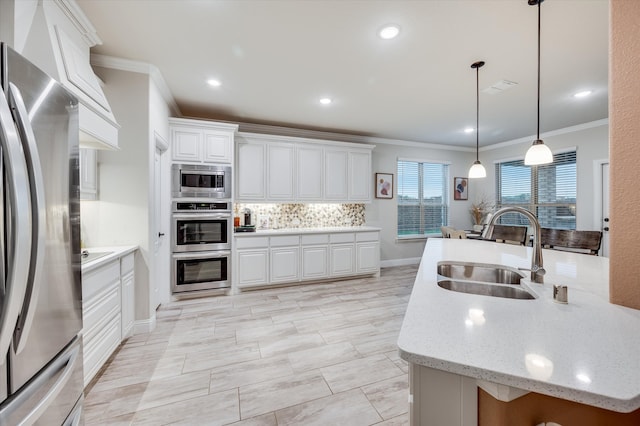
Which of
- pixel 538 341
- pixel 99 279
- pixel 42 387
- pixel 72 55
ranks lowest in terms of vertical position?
pixel 42 387

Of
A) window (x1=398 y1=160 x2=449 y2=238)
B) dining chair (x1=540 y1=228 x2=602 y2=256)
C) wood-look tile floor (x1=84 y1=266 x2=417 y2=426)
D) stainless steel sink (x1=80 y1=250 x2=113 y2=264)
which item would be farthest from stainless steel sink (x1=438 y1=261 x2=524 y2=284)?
window (x1=398 y1=160 x2=449 y2=238)

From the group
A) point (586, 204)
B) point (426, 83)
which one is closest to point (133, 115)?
point (426, 83)

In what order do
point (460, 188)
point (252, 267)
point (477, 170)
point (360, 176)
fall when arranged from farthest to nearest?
point (460, 188) → point (360, 176) → point (252, 267) → point (477, 170)

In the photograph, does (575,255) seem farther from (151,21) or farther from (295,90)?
(151,21)

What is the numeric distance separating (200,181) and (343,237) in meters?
2.43

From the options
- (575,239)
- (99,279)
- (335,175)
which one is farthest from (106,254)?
(575,239)

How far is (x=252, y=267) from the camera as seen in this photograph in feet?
12.9

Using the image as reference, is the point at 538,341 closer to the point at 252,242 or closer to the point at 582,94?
the point at 252,242

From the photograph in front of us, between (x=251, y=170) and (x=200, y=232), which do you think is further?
(x=251, y=170)

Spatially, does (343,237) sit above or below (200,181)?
below

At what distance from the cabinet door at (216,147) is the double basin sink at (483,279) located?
322 centimetres

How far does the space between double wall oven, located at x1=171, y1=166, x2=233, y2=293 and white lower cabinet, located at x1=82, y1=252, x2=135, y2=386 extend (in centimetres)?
100

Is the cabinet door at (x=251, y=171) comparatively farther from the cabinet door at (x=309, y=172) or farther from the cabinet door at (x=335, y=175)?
the cabinet door at (x=335, y=175)

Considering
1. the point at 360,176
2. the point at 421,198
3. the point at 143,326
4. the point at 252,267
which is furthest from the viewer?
the point at 421,198
